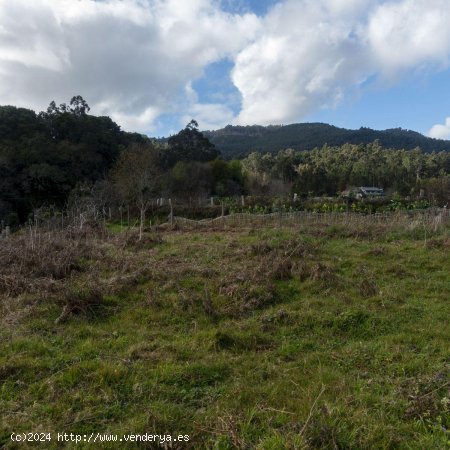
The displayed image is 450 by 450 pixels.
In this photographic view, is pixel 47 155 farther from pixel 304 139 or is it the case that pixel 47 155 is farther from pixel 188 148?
pixel 304 139

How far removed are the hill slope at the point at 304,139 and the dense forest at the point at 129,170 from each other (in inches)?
1345

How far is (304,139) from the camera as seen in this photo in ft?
291

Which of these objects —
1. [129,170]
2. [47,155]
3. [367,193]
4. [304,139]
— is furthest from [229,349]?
[304,139]

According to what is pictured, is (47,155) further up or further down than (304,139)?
further down

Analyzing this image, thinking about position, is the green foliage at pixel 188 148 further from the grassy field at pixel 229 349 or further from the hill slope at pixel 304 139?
the hill slope at pixel 304 139

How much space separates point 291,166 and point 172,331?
41512 mm

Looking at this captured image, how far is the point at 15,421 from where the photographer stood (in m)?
2.74

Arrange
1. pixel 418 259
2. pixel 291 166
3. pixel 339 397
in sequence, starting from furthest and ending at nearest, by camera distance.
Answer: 1. pixel 291 166
2. pixel 418 259
3. pixel 339 397

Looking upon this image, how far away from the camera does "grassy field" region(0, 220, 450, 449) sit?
2.69 m

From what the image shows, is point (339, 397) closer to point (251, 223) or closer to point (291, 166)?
point (251, 223)

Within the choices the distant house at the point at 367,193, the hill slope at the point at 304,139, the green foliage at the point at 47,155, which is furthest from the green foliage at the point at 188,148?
the hill slope at the point at 304,139

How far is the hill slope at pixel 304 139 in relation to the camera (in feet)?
272

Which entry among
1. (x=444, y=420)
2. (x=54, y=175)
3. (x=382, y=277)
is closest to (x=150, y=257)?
(x=382, y=277)

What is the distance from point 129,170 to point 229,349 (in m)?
18.2
